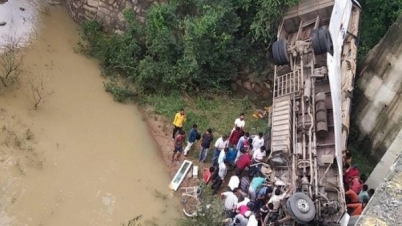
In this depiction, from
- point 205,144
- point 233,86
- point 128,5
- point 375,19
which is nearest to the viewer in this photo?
point 205,144

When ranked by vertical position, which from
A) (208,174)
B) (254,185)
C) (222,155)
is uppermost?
(222,155)

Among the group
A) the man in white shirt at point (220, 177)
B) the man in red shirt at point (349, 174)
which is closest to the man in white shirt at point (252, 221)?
the man in white shirt at point (220, 177)

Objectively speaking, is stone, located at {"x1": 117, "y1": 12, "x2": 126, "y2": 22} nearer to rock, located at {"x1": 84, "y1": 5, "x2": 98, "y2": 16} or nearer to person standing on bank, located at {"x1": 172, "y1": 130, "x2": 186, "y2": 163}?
rock, located at {"x1": 84, "y1": 5, "x2": 98, "y2": 16}

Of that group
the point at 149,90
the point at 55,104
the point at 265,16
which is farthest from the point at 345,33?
the point at 55,104

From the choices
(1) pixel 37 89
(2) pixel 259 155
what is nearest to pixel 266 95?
(2) pixel 259 155

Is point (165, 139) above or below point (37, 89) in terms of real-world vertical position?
below

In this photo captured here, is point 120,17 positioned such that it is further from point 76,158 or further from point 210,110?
point 76,158
